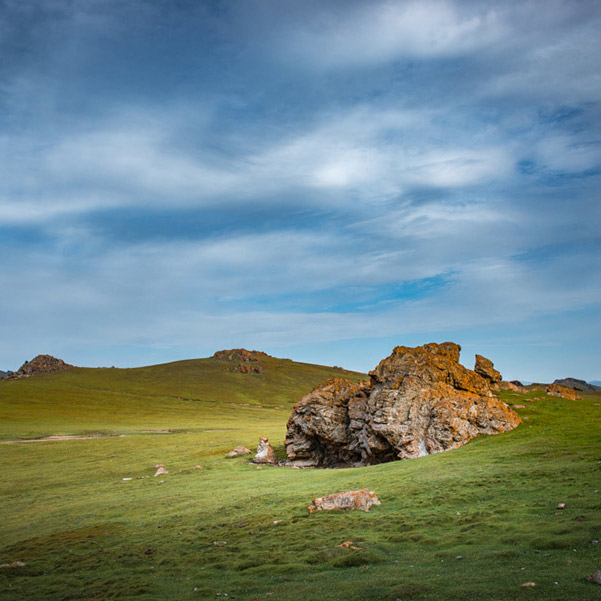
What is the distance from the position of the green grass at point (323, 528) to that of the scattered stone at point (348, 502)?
22.4 inches

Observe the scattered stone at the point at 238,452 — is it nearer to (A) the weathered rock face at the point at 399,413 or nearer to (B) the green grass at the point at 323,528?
(B) the green grass at the point at 323,528

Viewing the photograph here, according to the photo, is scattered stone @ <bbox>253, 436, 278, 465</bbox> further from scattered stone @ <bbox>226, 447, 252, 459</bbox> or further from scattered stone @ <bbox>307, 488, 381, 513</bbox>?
scattered stone @ <bbox>307, 488, 381, 513</bbox>

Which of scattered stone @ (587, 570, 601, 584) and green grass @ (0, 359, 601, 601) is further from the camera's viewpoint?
green grass @ (0, 359, 601, 601)

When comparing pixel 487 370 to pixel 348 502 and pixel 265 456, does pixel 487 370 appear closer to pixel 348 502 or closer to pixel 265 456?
pixel 265 456

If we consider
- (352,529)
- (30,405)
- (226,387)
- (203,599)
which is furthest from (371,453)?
(226,387)

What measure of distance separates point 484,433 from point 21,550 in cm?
3225

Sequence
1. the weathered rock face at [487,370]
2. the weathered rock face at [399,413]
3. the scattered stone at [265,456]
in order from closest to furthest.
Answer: the weathered rock face at [399,413] → the scattered stone at [265,456] → the weathered rock face at [487,370]

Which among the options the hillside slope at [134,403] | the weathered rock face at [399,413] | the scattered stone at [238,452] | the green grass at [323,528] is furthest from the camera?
the hillside slope at [134,403]

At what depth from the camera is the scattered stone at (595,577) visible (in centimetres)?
990

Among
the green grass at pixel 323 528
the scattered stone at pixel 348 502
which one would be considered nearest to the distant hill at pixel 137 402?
the green grass at pixel 323 528

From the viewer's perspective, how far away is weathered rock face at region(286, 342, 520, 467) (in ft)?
122

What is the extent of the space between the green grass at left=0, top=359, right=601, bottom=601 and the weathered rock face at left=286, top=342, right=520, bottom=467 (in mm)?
3196

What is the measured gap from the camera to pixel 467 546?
1436 centimetres

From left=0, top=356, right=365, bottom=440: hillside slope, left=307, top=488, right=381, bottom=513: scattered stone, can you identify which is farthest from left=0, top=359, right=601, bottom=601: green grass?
left=0, top=356, right=365, bottom=440: hillside slope
